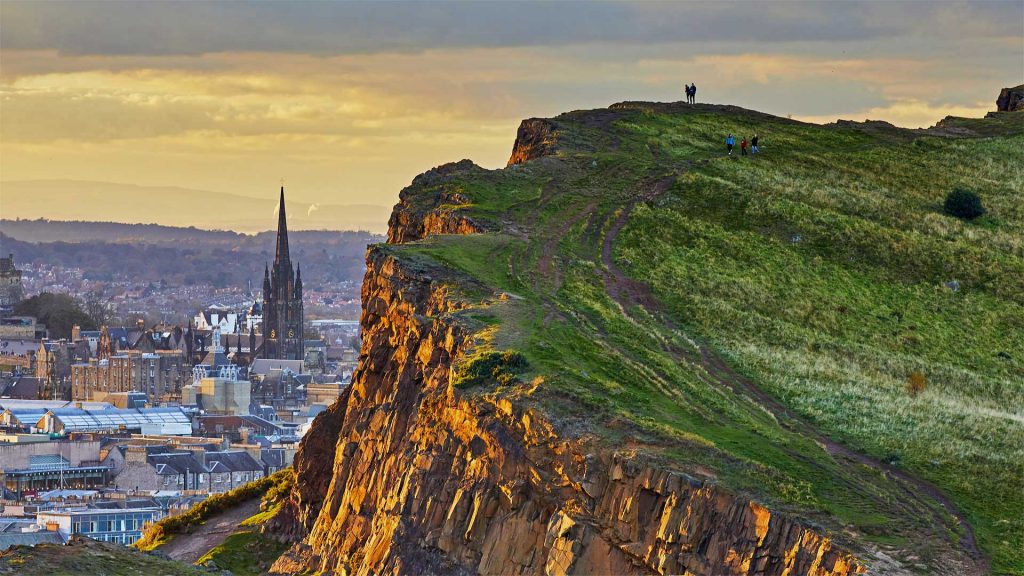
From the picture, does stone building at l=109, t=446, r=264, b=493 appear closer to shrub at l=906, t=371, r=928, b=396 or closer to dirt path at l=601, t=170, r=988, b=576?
dirt path at l=601, t=170, r=988, b=576

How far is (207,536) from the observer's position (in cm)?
5747

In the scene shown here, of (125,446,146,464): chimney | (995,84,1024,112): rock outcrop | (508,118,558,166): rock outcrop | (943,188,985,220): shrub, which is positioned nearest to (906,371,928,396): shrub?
(943,188,985,220): shrub

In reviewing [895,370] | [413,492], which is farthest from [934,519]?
[895,370]

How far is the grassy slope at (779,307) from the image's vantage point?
3766 cm

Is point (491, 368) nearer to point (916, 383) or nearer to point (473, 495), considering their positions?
point (473, 495)

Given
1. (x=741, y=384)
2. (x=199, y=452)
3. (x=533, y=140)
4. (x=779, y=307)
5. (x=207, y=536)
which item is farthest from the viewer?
(x=199, y=452)

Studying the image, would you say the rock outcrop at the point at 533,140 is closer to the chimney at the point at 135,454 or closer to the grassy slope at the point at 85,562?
the grassy slope at the point at 85,562

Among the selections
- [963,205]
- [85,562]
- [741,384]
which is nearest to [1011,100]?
[963,205]

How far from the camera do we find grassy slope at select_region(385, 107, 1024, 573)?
124ft

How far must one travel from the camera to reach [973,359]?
52.6 meters

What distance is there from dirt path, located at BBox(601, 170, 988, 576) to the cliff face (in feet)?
12.3

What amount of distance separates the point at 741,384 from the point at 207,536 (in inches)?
729

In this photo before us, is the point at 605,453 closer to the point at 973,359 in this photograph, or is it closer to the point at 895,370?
the point at 895,370

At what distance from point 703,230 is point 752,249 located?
6.18ft
